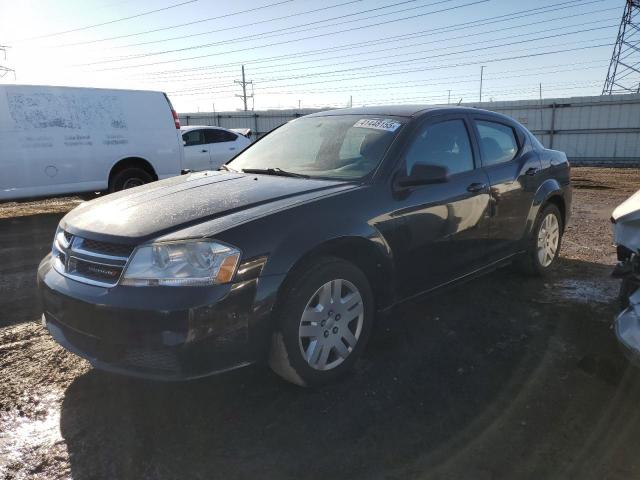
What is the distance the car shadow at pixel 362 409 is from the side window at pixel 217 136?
9.48 metres

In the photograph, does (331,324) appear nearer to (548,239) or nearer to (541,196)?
(541,196)

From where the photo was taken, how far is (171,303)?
233 cm

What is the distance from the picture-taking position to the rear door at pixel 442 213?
3.26m

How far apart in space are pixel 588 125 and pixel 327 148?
66.4 ft

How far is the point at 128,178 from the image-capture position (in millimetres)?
8562

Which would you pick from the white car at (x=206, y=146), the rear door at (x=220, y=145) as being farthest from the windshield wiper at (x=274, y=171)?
the rear door at (x=220, y=145)

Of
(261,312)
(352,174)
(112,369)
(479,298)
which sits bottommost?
(479,298)

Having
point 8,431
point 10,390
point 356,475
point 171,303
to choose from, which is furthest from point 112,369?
point 356,475

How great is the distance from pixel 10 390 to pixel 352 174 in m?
2.40

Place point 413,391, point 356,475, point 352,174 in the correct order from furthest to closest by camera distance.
A: point 352,174
point 413,391
point 356,475

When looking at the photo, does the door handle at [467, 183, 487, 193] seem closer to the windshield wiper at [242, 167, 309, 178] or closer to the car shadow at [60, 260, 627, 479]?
the car shadow at [60, 260, 627, 479]

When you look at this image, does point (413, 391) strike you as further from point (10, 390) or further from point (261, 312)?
point (10, 390)

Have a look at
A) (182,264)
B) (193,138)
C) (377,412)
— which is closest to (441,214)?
(377,412)

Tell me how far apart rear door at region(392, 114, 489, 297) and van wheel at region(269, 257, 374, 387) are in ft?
1.30
